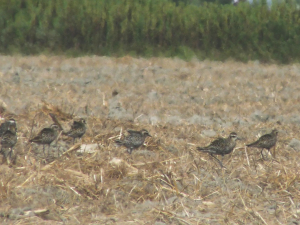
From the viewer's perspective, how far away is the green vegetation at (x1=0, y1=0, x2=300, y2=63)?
66.2ft

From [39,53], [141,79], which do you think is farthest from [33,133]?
[39,53]

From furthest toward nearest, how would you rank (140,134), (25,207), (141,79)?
(141,79)
(140,134)
(25,207)

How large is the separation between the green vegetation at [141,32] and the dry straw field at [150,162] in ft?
25.5

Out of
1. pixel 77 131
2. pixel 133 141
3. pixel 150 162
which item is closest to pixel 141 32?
pixel 77 131

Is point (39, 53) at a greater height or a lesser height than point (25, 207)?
lesser

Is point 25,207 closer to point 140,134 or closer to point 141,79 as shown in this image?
point 140,134

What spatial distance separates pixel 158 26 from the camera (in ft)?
67.0

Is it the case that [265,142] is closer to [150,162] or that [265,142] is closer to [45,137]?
[150,162]

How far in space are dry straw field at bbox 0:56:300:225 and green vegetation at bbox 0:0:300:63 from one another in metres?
7.78

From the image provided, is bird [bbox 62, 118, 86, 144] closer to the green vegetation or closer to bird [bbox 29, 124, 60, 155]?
bird [bbox 29, 124, 60, 155]

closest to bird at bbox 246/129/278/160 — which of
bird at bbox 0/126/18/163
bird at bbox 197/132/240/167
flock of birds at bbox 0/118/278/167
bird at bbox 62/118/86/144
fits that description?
flock of birds at bbox 0/118/278/167

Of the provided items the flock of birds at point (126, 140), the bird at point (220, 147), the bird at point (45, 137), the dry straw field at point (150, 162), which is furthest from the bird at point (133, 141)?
the bird at point (45, 137)

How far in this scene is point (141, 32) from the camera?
20250 millimetres

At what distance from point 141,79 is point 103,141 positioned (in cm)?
605
